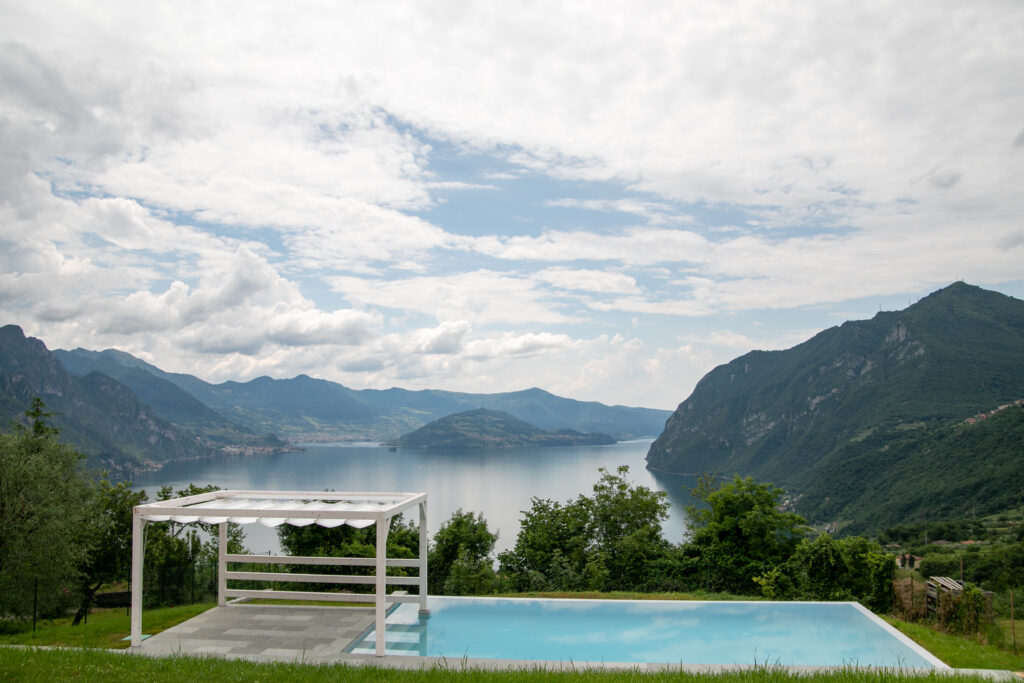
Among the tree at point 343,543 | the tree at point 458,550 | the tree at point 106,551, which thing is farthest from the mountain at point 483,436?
the tree at point 106,551

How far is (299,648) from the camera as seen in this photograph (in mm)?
8539

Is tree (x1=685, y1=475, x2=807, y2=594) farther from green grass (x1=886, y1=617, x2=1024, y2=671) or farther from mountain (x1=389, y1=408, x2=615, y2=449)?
mountain (x1=389, y1=408, x2=615, y2=449)

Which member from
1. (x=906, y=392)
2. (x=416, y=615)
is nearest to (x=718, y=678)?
(x=416, y=615)

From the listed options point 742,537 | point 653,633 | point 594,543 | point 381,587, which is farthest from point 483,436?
point 381,587

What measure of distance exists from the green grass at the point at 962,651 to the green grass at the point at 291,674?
6.50 feet

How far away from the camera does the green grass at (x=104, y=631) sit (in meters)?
8.65

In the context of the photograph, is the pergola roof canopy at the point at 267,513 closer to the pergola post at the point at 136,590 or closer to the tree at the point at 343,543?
the pergola post at the point at 136,590

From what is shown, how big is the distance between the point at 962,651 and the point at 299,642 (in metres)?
8.60

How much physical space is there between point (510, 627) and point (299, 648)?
3.29m

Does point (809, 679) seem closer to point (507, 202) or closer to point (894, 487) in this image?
point (507, 202)

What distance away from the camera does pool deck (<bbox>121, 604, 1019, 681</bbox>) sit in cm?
750

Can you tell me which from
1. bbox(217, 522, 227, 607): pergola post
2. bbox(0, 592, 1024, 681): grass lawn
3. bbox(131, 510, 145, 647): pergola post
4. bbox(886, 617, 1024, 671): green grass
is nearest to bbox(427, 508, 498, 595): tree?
bbox(217, 522, 227, 607): pergola post

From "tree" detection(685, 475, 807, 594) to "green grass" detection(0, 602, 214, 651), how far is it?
9.33 meters

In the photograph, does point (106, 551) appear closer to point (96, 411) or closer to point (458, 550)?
point (458, 550)
